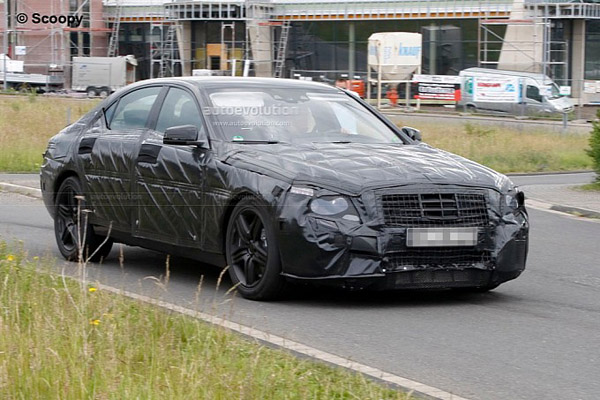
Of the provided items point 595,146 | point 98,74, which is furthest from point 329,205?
point 98,74

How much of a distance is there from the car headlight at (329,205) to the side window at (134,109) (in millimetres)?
2447

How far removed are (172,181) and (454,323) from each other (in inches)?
103

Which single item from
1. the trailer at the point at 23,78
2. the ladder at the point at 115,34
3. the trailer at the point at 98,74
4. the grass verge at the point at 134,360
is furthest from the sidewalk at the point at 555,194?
the ladder at the point at 115,34

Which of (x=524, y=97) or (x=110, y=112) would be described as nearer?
(x=110, y=112)

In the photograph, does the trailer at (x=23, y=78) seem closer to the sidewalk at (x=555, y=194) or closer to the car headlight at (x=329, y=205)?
the sidewalk at (x=555, y=194)

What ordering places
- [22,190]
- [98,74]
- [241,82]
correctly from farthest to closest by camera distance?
[98,74] → [22,190] → [241,82]

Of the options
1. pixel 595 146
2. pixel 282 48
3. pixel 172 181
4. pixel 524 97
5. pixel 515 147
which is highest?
pixel 282 48

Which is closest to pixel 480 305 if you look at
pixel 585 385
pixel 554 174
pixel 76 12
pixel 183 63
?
pixel 585 385

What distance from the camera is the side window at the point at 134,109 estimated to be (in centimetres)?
963

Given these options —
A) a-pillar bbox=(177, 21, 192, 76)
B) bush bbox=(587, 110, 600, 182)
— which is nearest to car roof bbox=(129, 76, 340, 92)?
bush bbox=(587, 110, 600, 182)

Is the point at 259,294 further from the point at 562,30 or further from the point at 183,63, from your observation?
the point at 183,63

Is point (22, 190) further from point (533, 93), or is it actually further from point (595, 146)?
point (533, 93)

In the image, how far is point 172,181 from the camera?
29.1ft

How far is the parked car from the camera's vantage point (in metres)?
7.66
